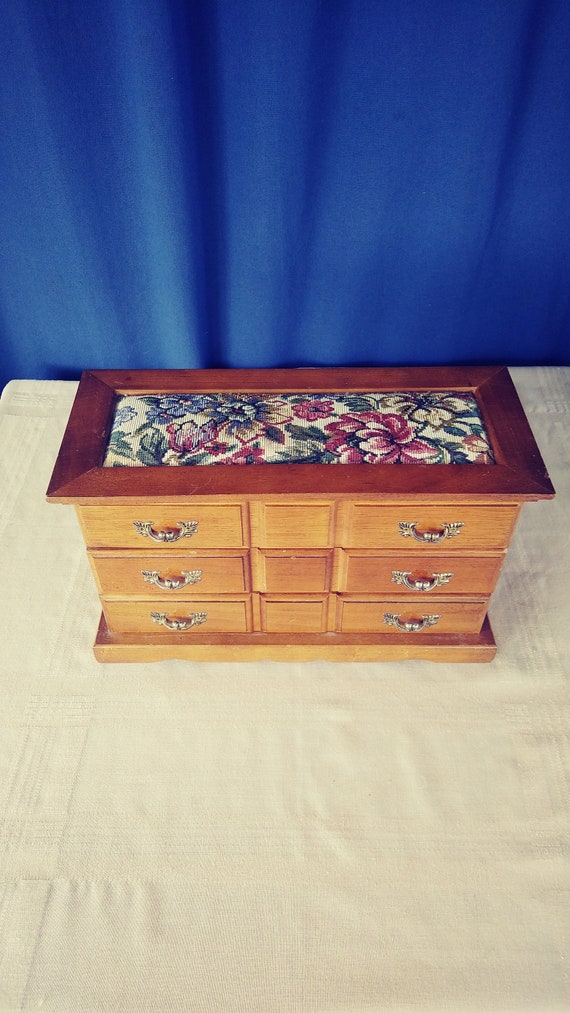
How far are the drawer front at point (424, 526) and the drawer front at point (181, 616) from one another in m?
0.28

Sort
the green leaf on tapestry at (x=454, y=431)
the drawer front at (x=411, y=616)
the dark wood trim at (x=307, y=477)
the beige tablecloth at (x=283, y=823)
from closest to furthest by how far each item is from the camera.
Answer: the beige tablecloth at (x=283, y=823), the dark wood trim at (x=307, y=477), the green leaf on tapestry at (x=454, y=431), the drawer front at (x=411, y=616)

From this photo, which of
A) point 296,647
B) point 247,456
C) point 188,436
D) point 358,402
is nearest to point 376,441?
point 358,402

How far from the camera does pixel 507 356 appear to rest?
1855mm

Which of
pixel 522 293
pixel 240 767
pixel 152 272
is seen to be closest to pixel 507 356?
pixel 522 293

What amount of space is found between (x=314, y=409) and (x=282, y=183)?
1.70 ft

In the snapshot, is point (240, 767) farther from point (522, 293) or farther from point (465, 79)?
point (465, 79)

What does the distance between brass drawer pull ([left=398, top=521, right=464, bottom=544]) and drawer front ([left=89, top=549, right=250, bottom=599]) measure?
0.96 ft

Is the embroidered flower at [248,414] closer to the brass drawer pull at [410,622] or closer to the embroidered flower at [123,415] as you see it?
the embroidered flower at [123,415]

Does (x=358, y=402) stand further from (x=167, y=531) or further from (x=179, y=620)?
(x=179, y=620)

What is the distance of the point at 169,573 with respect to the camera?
135 cm

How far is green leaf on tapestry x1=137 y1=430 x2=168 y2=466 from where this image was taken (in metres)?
1.27

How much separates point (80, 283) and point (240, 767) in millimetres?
1135

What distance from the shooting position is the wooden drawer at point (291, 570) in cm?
132

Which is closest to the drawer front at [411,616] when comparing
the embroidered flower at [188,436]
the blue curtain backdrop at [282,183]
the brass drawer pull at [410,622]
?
the brass drawer pull at [410,622]
